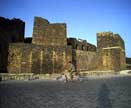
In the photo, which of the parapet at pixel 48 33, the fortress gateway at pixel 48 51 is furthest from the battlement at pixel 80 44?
the parapet at pixel 48 33

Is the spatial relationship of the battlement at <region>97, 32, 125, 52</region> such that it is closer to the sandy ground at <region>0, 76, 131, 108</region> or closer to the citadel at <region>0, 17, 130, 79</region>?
the citadel at <region>0, 17, 130, 79</region>

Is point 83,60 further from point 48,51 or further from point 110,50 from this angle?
point 48,51

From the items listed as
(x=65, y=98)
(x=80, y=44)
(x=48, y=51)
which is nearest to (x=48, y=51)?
(x=48, y=51)

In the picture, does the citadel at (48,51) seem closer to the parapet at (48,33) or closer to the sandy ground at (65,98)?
the parapet at (48,33)

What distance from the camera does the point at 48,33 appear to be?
876 inches

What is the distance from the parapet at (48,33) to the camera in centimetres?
2195

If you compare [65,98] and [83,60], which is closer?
[65,98]

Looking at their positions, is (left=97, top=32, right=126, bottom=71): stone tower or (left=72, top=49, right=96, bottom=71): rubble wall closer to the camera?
(left=72, top=49, right=96, bottom=71): rubble wall

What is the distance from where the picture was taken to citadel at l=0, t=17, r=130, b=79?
2027 centimetres

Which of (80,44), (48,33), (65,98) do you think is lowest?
(65,98)

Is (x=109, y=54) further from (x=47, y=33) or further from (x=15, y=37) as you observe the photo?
(x=15, y=37)

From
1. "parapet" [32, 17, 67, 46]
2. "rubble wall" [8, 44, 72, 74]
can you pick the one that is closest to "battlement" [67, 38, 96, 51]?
"parapet" [32, 17, 67, 46]

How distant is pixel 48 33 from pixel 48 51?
97.5 inches

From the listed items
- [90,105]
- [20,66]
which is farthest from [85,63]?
[90,105]
